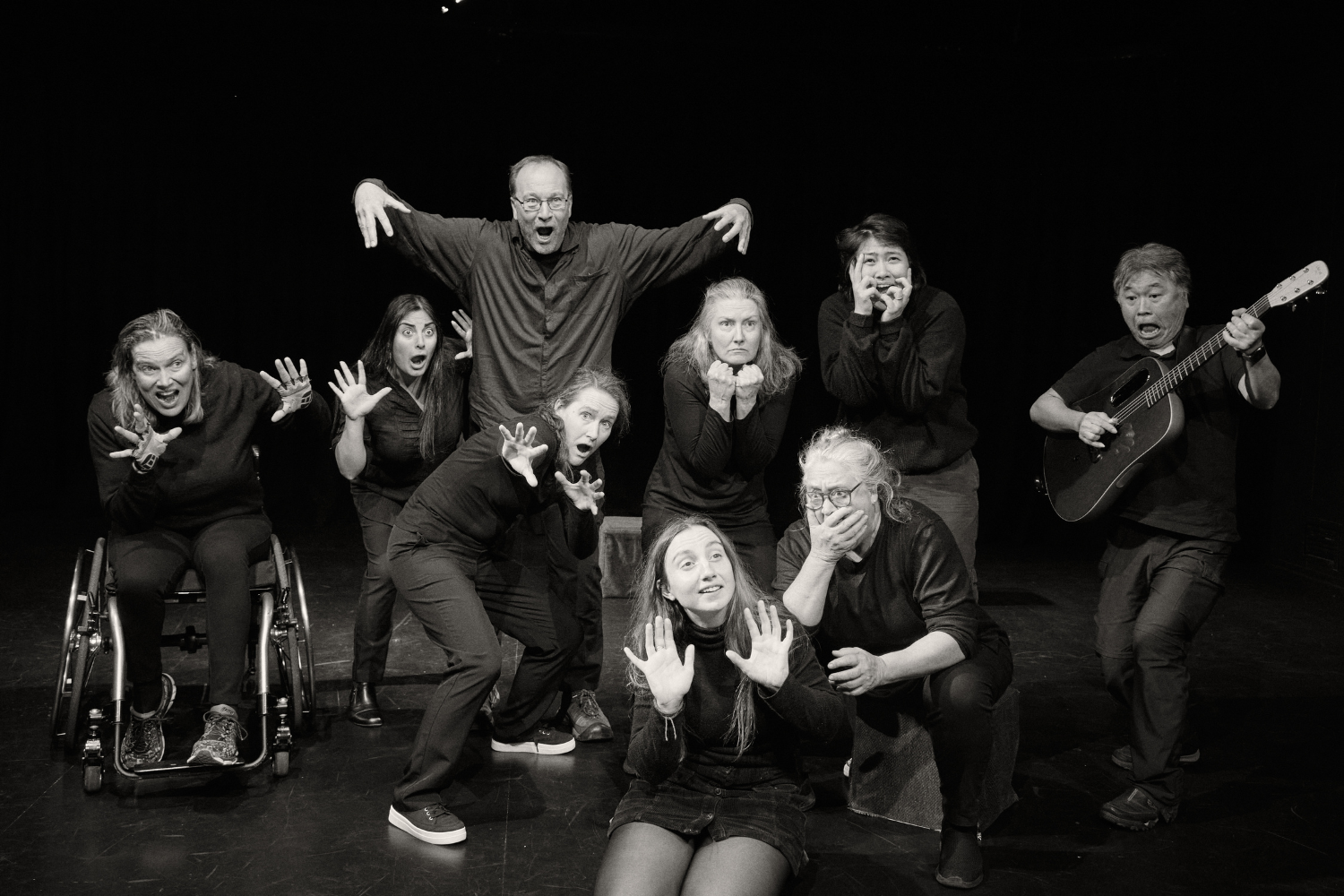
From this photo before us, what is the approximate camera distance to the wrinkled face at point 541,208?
3670 millimetres

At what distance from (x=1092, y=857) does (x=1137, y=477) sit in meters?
1.04

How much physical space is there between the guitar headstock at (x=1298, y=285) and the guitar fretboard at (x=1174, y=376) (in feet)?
0.09

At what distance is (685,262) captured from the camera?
3.87 m

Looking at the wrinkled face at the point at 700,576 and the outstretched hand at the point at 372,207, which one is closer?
the wrinkled face at the point at 700,576

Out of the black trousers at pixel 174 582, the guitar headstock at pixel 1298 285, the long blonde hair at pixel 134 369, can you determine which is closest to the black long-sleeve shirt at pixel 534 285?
the long blonde hair at pixel 134 369

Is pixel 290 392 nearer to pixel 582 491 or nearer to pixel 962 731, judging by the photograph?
pixel 582 491

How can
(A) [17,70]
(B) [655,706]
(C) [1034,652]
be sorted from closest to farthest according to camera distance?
(B) [655,706], (C) [1034,652], (A) [17,70]

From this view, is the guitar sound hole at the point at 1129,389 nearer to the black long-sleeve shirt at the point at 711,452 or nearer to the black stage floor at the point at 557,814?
the black long-sleeve shirt at the point at 711,452

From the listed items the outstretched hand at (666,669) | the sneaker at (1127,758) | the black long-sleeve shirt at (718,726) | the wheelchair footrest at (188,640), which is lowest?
the sneaker at (1127,758)

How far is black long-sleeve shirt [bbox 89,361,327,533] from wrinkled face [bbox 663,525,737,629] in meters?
1.56

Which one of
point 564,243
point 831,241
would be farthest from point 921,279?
point 831,241

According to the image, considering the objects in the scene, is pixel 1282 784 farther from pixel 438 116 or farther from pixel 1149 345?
pixel 438 116

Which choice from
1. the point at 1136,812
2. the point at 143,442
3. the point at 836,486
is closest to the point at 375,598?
the point at 143,442

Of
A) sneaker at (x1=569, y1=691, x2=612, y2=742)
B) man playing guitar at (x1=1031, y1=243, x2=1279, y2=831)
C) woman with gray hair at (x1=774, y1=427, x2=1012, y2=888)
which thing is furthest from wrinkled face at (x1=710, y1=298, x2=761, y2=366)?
sneaker at (x1=569, y1=691, x2=612, y2=742)
